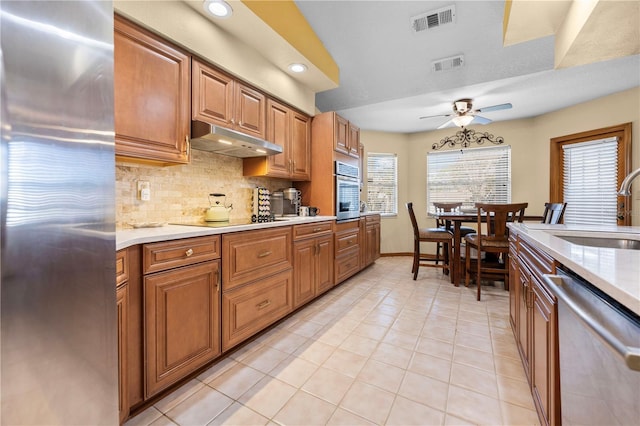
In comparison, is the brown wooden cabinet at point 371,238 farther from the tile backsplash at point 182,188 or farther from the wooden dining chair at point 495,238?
the tile backsplash at point 182,188

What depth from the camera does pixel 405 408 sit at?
1361 mm

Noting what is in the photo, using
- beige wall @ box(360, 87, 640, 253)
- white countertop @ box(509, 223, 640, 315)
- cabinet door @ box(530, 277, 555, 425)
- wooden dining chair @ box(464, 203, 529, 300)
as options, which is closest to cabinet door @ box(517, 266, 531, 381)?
cabinet door @ box(530, 277, 555, 425)

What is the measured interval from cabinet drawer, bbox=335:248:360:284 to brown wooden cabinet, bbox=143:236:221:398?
5.70ft

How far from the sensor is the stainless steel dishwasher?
52cm

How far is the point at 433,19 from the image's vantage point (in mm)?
2365

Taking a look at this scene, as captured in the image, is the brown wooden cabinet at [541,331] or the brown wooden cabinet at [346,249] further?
the brown wooden cabinet at [346,249]

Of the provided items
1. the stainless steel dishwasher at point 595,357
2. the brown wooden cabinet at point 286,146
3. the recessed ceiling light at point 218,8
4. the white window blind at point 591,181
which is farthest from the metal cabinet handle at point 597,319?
the white window blind at point 591,181

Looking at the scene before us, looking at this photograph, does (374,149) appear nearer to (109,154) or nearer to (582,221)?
(582,221)

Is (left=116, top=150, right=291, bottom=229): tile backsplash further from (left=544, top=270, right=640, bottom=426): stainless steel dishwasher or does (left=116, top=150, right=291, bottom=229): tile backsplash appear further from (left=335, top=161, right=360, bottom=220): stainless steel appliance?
(left=544, top=270, right=640, bottom=426): stainless steel dishwasher

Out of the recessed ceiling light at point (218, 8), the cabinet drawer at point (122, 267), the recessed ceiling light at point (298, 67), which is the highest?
the recessed ceiling light at point (298, 67)

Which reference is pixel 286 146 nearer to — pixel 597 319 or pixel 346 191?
pixel 346 191

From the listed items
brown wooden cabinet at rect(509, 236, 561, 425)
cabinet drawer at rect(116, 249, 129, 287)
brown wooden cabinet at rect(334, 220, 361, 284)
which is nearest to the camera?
brown wooden cabinet at rect(509, 236, 561, 425)

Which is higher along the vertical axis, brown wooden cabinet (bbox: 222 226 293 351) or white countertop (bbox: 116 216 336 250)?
white countertop (bbox: 116 216 336 250)

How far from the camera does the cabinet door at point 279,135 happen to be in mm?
2627
